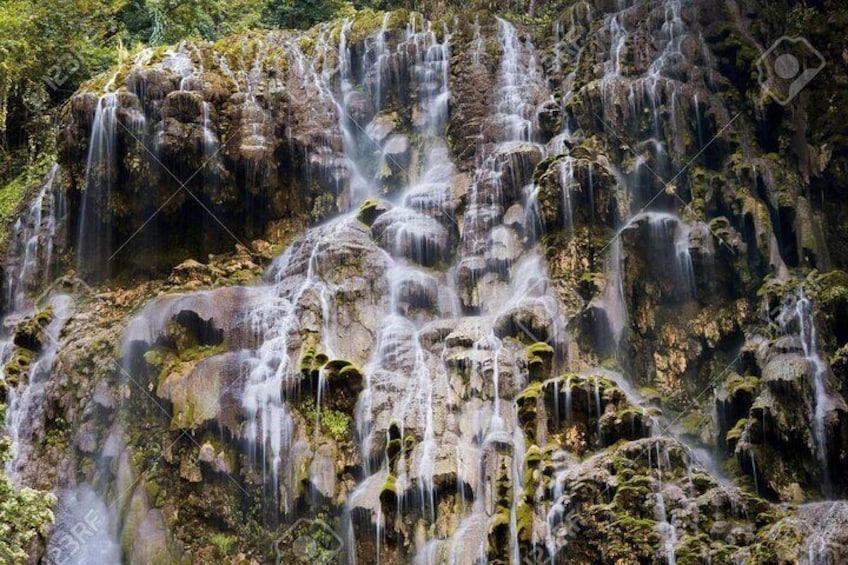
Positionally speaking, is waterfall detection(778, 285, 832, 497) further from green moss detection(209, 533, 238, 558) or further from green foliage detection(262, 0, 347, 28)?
green foliage detection(262, 0, 347, 28)

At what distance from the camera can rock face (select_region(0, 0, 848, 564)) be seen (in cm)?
1434

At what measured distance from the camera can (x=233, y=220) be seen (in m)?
21.2

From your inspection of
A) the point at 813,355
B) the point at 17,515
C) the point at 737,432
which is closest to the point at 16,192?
the point at 17,515

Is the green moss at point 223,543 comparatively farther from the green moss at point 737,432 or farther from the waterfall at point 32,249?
A: the green moss at point 737,432

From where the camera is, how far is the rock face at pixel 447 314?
14344 millimetres

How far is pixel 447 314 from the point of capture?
733 inches

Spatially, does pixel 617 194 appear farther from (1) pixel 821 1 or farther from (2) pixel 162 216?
(2) pixel 162 216

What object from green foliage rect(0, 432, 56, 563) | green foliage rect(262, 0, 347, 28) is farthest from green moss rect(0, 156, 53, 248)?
green foliage rect(0, 432, 56, 563)

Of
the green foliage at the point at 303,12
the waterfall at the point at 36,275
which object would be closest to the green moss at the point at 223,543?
the waterfall at the point at 36,275

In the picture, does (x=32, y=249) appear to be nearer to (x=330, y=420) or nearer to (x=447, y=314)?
(x=330, y=420)

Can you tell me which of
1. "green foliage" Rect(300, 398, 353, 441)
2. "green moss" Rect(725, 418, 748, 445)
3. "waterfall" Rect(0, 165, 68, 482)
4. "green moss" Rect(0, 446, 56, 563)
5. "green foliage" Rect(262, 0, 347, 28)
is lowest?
"green moss" Rect(0, 446, 56, 563)

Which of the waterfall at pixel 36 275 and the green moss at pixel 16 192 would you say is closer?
the waterfall at pixel 36 275

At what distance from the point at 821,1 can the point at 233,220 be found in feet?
52.7

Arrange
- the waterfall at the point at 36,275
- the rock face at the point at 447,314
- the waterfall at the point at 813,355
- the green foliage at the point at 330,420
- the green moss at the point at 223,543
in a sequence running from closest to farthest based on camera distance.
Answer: the waterfall at the point at 813,355, the rock face at the point at 447,314, the green moss at the point at 223,543, the green foliage at the point at 330,420, the waterfall at the point at 36,275
